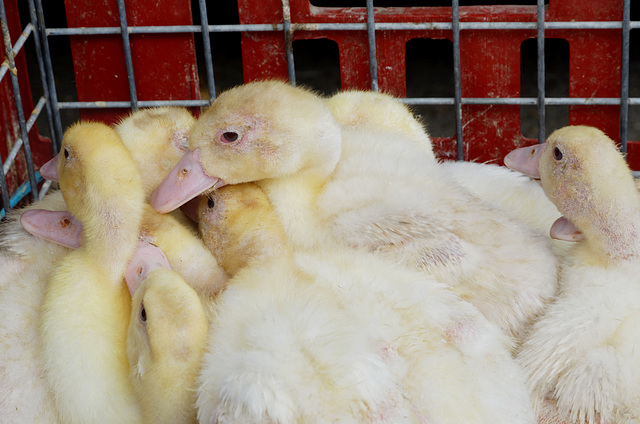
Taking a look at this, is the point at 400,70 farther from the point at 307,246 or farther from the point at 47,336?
the point at 47,336

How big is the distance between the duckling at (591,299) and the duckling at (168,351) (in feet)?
2.31

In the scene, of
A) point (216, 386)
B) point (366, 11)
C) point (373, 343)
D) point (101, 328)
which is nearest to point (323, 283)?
point (373, 343)

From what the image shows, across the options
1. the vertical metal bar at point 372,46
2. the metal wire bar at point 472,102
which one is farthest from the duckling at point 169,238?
the vertical metal bar at point 372,46

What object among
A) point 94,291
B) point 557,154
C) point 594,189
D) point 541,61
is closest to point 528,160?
point 557,154

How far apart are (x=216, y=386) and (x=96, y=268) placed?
0.48 metres

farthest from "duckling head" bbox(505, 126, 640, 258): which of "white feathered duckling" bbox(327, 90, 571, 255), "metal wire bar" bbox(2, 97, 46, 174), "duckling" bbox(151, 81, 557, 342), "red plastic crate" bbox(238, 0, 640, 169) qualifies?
"metal wire bar" bbox(2, 97, 46, 174)

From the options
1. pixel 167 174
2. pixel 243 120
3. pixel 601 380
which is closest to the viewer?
pixel 601 380

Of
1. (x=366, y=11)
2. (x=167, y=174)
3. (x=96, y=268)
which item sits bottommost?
(x=96, y=268)

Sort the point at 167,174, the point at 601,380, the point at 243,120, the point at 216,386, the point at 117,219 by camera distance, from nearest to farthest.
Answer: the point at 216,386
the point at 601,380
the point at 117,219
the point at 243,120
the point at 167,174

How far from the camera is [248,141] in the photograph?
6.44 feet

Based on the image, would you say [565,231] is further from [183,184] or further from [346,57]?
[346,57]

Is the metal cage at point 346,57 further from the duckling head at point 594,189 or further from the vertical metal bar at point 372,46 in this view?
the duckling head at point 594,189

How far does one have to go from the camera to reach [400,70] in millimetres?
2730

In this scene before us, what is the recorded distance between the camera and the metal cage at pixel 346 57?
252 centimetres
